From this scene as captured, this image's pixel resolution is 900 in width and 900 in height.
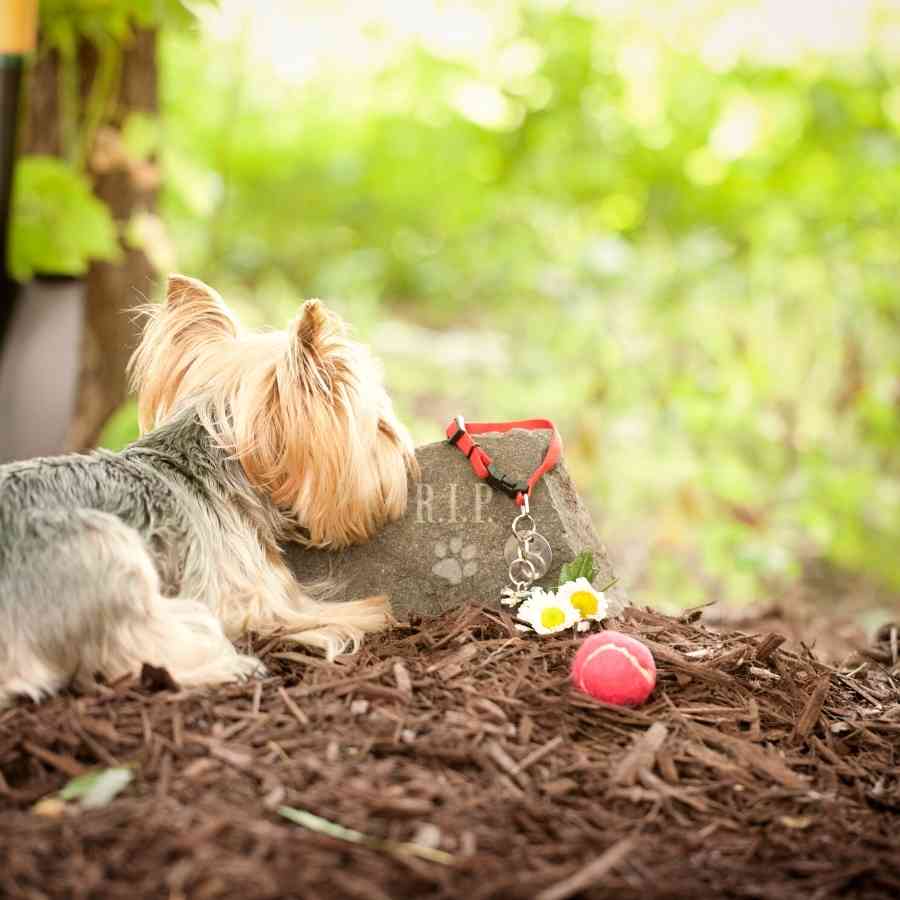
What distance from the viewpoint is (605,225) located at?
11320mm

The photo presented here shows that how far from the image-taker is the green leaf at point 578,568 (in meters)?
3.43

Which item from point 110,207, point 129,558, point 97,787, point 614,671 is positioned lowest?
point 97,787

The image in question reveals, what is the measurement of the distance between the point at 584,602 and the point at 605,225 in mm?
8481

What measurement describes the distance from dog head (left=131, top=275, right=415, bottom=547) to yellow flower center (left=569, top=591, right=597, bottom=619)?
1.99ft

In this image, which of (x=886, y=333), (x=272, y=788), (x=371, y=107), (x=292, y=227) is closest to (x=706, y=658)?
(x=272, y=788)

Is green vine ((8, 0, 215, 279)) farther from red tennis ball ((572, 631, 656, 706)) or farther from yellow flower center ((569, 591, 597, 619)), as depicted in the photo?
red tennis ball ((572, 631, 656, 706))

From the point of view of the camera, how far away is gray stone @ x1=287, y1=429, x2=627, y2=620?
11.6ft

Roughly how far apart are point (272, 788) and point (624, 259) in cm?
762

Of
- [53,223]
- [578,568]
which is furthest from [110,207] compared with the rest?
[578,568]

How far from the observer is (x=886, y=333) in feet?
27.5

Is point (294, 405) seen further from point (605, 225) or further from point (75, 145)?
point (605, 225)

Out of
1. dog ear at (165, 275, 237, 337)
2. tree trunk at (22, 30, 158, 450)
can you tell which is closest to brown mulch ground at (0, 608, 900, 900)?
dog ear at (165, 275, 237, 337)

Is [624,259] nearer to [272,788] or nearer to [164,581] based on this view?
[164,581]

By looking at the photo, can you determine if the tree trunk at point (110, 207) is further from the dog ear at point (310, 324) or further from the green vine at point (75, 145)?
the dog ear at point (310, 324)
